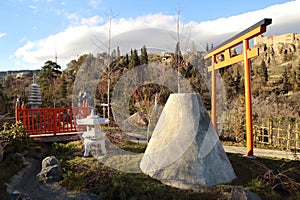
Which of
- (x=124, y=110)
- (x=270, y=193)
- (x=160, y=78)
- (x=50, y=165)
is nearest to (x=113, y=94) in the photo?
(x=124, y=110)

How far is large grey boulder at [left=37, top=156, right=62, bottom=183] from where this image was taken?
447 cm

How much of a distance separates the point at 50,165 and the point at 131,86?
6961 mm

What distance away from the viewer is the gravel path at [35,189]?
380 cm

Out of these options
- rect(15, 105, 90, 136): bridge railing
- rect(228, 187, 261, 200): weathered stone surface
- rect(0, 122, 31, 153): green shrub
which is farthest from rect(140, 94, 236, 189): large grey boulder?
rect(15, 105, 90, 136): bridge railing

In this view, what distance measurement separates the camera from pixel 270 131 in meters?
7.78

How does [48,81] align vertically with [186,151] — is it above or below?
above

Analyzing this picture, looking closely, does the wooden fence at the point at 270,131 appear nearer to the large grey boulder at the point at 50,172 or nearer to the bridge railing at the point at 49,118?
the bridge railing at the point at 49,118

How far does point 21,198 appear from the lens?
11.8ft

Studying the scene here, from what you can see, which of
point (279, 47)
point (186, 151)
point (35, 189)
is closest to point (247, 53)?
point (186, 151)

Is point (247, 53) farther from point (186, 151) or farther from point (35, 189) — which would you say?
point (35, 189)

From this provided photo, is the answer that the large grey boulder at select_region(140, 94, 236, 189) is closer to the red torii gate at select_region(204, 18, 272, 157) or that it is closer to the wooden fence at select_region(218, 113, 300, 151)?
the red torii gate at select_region(204, 18, 272, 157)

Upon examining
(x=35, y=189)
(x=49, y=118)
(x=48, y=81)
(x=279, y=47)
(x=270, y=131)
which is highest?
(x=279, y=47)

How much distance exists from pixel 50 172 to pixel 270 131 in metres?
6.77

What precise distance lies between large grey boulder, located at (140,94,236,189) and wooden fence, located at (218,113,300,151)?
14.2 ft
